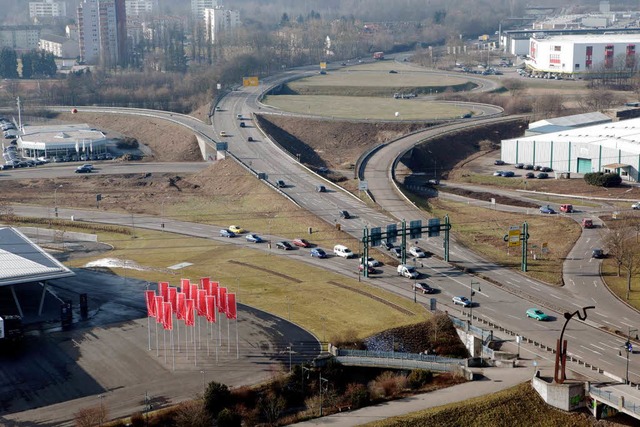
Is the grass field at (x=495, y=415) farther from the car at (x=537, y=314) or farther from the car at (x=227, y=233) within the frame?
the car at (x=227, y=233)

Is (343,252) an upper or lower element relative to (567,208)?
lower

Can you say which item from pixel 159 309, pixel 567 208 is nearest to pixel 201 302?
pixel 159 309

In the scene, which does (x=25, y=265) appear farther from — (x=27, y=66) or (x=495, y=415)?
(x=27, y=66)

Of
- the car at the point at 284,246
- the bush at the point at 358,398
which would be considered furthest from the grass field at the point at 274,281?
the bush at the point at 358,398

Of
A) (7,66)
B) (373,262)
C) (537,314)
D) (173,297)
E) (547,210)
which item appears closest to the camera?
(173,297)

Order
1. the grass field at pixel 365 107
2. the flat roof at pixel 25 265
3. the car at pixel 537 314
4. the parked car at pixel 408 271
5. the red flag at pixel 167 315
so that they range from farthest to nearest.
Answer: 1. the grass field at pixel 365 107
2. the parked car at pixel 408 271
3. the flat roof at pixel 25 265
4. the car at pixel 537 314
5. the red flag at pixel 167 315

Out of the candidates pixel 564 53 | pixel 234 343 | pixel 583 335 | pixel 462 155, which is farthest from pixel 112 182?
pixel 564 53
